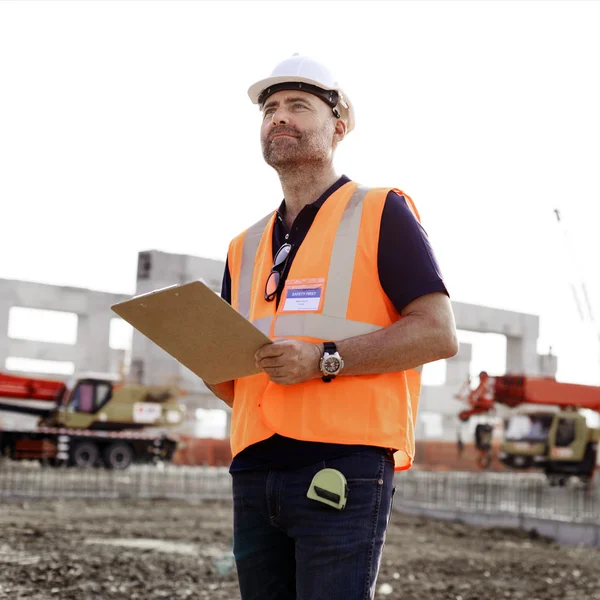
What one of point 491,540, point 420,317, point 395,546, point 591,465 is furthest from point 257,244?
point 591,465

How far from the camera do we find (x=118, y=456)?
25.8 metres

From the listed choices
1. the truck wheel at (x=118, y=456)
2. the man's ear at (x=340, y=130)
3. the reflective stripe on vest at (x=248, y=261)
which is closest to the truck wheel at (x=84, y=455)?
the truck wheel at (x=118, y=456)

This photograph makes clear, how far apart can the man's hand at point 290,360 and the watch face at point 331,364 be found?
0.02m

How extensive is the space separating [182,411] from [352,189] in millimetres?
24939

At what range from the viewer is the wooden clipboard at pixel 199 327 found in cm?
215

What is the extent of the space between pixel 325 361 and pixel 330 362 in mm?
13

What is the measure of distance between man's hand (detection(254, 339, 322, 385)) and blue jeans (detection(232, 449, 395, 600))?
223 millimetres

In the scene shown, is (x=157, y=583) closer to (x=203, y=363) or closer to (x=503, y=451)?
(x=203, y=363)

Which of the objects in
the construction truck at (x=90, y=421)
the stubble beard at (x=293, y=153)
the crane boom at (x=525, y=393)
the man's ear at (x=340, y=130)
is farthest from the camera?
the construction truck at (x=90, y=421)

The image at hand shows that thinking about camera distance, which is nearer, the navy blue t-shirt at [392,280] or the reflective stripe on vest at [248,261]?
the navy blue t-shirt at [392,280]

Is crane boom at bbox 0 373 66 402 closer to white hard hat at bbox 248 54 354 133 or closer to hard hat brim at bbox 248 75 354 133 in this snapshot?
hard hat brim at bbox 248 75 354 133

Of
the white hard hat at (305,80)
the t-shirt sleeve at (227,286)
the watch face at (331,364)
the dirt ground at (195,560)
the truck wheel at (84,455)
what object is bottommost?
the dirt ground at (195,560)

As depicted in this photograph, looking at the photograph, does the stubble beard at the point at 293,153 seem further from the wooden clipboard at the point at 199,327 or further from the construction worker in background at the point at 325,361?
the wooden clipboard at the point at 199,327

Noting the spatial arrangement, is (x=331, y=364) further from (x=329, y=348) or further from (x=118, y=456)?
(x=118, y=456)
